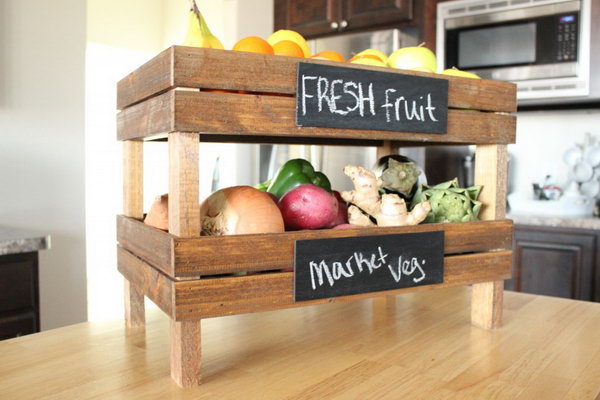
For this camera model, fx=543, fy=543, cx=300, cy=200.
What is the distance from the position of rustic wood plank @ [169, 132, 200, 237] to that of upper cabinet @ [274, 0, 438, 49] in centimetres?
223

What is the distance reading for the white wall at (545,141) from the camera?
266cm

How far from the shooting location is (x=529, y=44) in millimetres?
2346

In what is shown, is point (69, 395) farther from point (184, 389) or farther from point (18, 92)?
point (18, 92)

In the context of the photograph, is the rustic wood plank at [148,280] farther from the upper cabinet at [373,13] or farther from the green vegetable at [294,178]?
the upper cabinet at [373,13]

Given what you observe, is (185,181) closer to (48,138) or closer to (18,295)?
(18,295)

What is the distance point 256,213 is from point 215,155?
3258 millimetres

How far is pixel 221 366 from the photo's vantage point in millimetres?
680

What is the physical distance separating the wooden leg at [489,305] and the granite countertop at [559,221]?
1.56m

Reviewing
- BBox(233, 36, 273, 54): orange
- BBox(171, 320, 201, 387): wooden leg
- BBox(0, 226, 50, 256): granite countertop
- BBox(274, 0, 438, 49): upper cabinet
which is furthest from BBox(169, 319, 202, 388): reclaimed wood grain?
BBox(274, 0, 438, 49): upper cabinet

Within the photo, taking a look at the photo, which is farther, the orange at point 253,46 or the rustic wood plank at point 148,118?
the orange at point 253,46

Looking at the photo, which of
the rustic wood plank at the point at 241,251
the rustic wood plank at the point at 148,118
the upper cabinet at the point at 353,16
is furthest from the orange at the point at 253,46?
the upper cabinet at the point at 353,16

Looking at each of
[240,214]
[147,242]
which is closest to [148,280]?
[147,242]

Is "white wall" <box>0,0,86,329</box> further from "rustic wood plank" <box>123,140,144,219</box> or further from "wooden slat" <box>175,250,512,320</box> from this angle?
"wooden slat" <box>175,250,512,320</box>

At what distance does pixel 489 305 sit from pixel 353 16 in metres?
2.25
